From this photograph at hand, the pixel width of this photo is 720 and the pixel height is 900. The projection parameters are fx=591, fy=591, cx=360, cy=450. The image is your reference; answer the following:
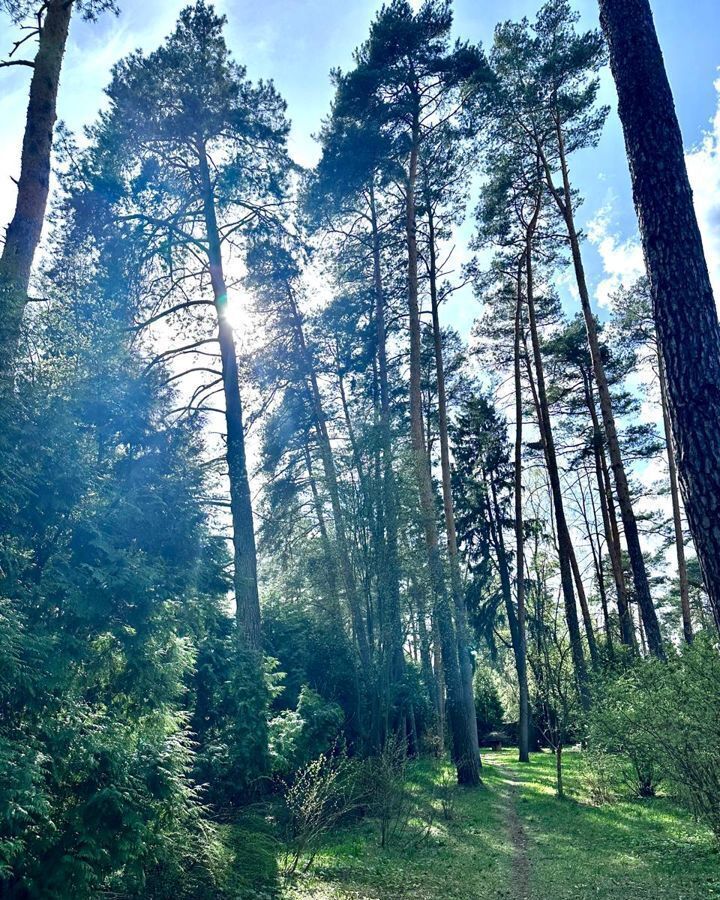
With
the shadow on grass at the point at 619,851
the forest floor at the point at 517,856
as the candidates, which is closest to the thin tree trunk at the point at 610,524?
the shadow on grass at the point at 619,851

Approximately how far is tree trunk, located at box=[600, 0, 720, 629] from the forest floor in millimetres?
4500

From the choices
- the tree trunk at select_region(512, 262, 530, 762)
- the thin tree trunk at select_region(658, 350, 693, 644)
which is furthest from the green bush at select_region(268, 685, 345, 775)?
the thin tree trunk at select_region(658, 350, 693, 644)

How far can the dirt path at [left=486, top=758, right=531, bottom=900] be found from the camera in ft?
22.0

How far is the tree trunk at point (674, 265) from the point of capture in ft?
12.4

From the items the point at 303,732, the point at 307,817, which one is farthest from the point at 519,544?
the point at 307,817

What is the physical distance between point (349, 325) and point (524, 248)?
5027 mm

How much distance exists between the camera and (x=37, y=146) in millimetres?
6406

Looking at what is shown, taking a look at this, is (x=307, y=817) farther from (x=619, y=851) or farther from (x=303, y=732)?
(x=619, y=851)

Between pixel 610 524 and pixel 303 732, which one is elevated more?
pixel 610 524

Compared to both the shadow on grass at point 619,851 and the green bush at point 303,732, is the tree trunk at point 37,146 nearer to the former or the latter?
the green bush at point 303,732

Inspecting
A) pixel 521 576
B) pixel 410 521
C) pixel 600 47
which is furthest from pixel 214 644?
pixel 600 47

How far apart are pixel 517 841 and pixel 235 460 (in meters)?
7.41

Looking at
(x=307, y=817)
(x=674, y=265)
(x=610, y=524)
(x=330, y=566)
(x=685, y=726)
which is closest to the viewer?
(x=674, y=265)

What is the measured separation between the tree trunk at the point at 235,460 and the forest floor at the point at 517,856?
351 cm
